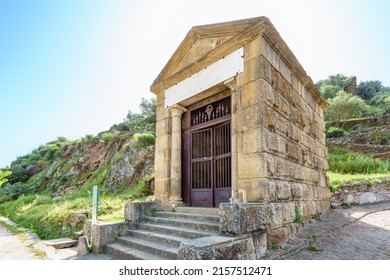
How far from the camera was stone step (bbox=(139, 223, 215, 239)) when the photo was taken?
422cm

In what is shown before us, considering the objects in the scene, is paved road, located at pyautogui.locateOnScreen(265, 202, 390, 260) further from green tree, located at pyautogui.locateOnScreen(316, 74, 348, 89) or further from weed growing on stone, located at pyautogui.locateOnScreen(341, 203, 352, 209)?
green tree, located at pyautogui.locateOnScreen(316, 74, 348, 89)

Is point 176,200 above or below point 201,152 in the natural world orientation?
below

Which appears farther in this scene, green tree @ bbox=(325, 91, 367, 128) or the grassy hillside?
green tree @ bbox=(325, 91, 367, 128)

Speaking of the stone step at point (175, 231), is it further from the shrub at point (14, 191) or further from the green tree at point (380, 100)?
the green tree at point (380, 100)

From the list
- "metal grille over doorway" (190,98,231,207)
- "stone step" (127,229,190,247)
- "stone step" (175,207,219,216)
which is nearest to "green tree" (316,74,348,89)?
"metal grille over doorway" (190,98,231,207)

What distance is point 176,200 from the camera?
236 inches

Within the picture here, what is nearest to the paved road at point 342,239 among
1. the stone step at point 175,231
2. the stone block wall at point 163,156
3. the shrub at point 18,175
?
the stone step at point 175,231

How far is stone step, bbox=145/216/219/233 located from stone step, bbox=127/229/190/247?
13.2 inches

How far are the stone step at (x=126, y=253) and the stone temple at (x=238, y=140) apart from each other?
1.74 feet

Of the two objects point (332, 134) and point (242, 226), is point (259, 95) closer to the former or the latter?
point (242, 226)

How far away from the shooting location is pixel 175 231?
4.61 meters

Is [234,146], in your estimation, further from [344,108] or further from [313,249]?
[344,108]
